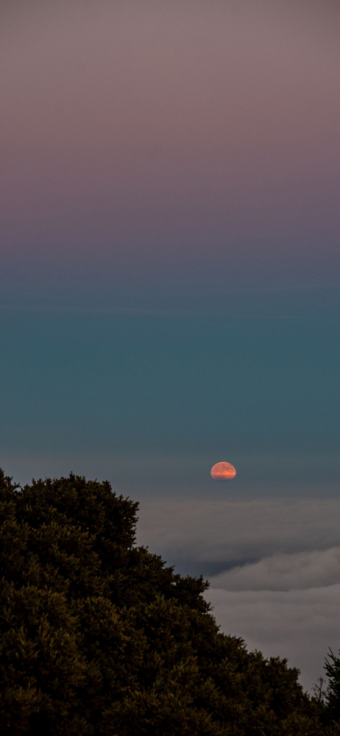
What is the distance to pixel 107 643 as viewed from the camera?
2103 centimetres

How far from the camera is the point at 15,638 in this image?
17.6 m


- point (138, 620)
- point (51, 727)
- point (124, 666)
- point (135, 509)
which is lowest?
point (51, 727)

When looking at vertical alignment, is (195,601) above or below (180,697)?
above

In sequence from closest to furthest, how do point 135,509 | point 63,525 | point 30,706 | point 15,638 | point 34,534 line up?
point 30,706 → point 15,638 → point 34,534 → point 63,525 → point 135,509

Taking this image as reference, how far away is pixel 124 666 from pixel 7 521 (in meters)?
6.42

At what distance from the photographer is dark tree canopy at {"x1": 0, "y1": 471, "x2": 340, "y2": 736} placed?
A: 17.7 m

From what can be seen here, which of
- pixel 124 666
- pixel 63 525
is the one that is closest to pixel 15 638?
pixel 124 666

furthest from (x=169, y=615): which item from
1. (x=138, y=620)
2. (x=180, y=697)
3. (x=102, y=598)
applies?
(x=180, y=697)

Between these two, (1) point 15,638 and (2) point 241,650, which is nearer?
(1) point 15,638

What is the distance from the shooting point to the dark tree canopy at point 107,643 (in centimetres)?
1772

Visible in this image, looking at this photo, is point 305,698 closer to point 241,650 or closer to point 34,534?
point 241,650

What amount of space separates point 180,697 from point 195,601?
26.8ft

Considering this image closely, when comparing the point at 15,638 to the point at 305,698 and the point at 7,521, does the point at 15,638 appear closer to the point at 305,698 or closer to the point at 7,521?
the point at 7,521

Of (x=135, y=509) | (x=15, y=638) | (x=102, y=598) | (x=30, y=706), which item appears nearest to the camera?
(x=30, y=706)
